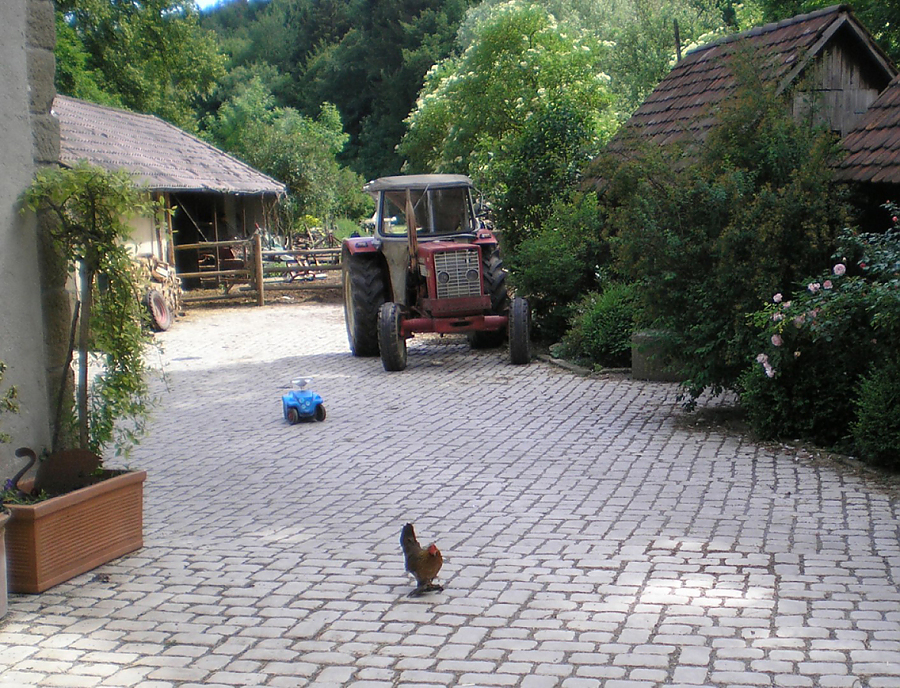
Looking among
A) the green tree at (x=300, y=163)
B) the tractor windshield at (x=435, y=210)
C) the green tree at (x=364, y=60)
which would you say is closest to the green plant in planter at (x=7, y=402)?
the tractor windshield at (x=435, y=210)

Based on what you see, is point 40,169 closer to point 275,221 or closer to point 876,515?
point 876,515

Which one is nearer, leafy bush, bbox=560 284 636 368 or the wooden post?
leafy bush, bbox=560 284 636 368

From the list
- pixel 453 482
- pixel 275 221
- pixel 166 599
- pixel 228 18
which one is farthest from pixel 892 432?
pixel 228 18

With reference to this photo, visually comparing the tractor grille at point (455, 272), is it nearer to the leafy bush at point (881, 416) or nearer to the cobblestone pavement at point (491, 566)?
the cobblestone pavement at point (491, 566)

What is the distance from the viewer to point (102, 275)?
566 cm

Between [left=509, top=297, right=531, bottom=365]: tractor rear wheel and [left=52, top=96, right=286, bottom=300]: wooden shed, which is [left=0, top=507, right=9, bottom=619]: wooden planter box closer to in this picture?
[left=509, top=297, right=531, bottom=365]: tractor rear wheel

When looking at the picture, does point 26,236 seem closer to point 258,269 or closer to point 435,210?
point 435,210

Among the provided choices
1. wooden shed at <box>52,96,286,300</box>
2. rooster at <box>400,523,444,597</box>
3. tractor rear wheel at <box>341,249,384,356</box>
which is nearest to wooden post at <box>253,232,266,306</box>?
wooden shed at <box>52,96,286,300</box>

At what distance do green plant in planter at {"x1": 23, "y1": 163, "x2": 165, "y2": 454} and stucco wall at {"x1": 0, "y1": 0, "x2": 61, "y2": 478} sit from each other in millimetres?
131

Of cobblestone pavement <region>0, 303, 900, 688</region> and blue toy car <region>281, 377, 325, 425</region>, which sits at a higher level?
blue toy car <region>281, 377, 325, 425</region>

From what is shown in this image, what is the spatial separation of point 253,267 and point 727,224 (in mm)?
15675

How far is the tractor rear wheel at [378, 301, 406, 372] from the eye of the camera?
1226cm

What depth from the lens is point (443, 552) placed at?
5605 millimetres

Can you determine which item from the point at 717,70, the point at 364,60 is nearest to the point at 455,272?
the point at 717,70
